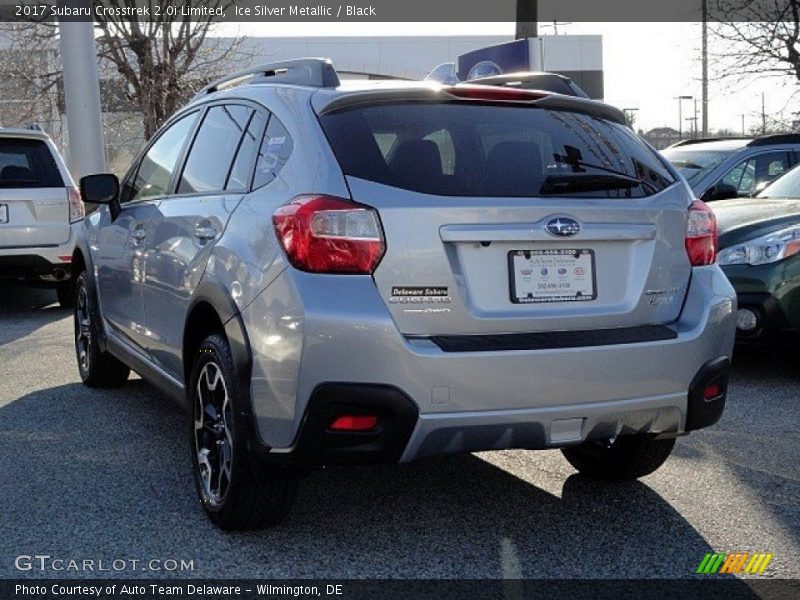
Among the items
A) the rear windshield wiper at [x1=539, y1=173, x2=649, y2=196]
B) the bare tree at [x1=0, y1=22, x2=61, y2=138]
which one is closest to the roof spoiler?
the rear windshield wiper at [x1=539, y1=173, x2=649, y2=196]

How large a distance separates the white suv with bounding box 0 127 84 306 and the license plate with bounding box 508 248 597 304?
7536mm

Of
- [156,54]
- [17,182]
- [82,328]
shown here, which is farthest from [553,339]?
[156,54]

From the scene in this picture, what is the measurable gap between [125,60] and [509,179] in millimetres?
21439

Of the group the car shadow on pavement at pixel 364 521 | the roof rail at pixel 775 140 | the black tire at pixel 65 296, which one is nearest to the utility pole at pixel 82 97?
the black tire at pixel 65 296

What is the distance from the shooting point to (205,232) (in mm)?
4258

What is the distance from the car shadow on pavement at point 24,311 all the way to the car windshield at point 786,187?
6.10 m

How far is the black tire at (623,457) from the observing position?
14.6ft

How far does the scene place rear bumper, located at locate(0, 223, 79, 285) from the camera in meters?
10.3

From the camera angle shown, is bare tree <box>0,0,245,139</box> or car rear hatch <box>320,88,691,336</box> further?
bare tree <box>0,0,245,139</box>

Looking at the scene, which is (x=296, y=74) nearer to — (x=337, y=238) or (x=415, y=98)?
(x=415, y=98)

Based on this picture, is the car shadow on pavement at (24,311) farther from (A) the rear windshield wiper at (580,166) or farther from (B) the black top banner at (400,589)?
(A) the rear windshield wiper at (580,166)

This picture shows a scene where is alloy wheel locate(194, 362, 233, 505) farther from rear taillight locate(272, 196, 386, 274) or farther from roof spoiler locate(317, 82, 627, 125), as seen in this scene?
roof spoiler locate(317, 82, 627, 125)

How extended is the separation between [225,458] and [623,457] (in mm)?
1648

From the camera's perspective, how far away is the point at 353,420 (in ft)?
11.5
